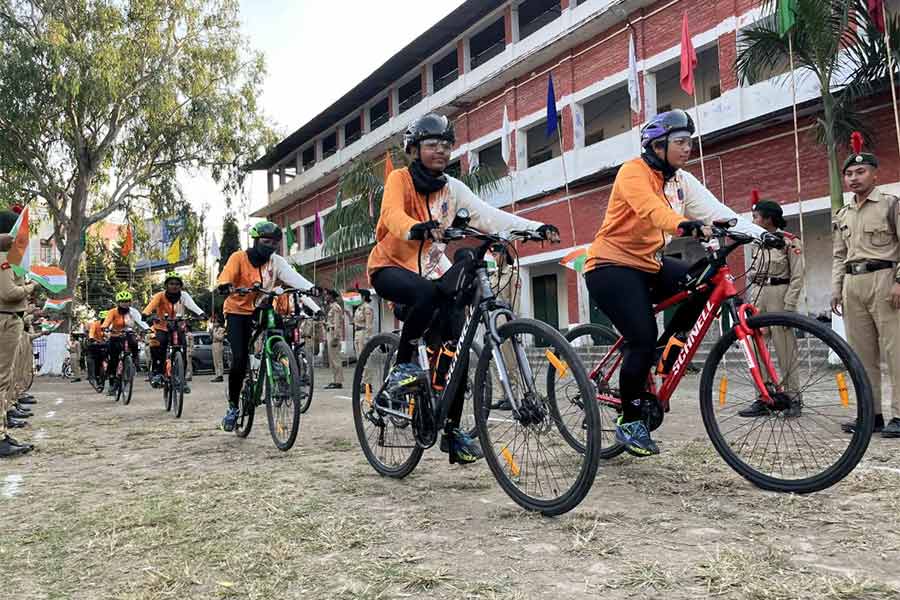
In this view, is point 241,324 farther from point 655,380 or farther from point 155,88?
point 155,88

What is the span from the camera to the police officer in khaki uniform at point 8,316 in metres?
6.07

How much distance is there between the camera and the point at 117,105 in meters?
23.5

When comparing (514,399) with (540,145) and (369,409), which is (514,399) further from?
(540,145)

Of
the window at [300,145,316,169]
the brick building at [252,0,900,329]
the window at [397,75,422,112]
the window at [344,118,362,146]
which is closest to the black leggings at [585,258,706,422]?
the brick building at [252,0,900,329]

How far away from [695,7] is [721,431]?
15097mm

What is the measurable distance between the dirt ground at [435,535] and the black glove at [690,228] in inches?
51.0

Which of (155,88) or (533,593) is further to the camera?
(155,88)

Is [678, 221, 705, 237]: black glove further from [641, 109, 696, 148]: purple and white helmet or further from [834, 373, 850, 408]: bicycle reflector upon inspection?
[834, 373, 850, 408]: bicycle reflector

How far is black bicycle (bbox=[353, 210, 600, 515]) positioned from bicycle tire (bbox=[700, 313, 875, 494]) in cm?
88

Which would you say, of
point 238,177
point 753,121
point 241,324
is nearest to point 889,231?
point 241,324

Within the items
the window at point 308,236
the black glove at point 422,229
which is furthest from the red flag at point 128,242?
the black glove at point 422,229

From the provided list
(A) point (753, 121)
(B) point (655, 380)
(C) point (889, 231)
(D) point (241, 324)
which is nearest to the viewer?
(B) point (655, 380)

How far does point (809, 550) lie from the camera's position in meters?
2.64

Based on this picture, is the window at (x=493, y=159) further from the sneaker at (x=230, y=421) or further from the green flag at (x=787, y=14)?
the sneaker at (x=230, y=421)
